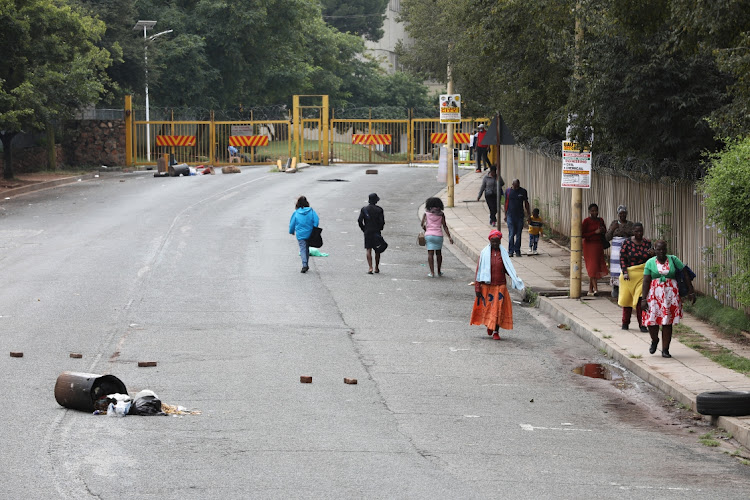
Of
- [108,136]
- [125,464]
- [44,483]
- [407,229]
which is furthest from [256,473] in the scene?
[108,136]

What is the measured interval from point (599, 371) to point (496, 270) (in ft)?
8.39

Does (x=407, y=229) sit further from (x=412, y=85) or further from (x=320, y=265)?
(x=412, y=85)

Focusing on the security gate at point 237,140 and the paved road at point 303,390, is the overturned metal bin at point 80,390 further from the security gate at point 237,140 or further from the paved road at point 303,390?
the security gate at point 237,140

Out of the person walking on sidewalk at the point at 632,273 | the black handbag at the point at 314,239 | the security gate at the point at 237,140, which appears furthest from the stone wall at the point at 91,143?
the person walking on sidewalk at the point at 632,273

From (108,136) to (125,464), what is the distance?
145 ft

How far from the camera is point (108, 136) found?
50.4 m

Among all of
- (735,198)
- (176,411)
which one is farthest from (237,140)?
(176,411)

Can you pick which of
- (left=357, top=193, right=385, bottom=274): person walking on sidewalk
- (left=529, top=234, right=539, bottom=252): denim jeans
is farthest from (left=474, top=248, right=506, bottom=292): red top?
(left=529, top=234, right=539, bottom=252): denim jeans

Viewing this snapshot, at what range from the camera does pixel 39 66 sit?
37.7 metres

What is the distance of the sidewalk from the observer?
1170 cm

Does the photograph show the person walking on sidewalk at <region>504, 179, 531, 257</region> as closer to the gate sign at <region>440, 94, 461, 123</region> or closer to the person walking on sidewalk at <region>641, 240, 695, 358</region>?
the gate sign at <region>440, 94, 461, 123</region>

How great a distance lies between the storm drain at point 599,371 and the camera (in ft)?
42.2

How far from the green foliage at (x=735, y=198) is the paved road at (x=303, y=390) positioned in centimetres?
225

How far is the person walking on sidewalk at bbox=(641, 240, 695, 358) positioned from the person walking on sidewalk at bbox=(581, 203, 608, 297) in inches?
189
